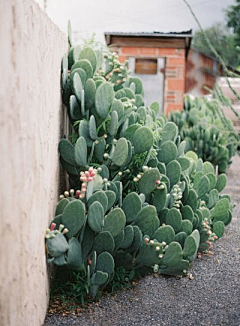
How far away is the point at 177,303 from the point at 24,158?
114cm

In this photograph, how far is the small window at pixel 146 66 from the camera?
750 cm

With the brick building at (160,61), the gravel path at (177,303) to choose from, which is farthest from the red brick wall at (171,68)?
the gravel path at (177,303)

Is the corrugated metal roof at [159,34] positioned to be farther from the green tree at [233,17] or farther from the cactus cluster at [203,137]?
the green tree at [233,17]

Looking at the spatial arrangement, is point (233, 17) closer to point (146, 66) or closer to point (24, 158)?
point (146, 66)

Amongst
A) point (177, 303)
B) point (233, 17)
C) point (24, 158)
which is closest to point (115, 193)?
point (177, 303)

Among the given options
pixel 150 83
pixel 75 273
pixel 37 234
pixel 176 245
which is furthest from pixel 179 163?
pixel 150 83

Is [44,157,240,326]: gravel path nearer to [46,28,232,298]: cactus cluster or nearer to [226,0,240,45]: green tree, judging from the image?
[46,28,232,298]: cactus cluster

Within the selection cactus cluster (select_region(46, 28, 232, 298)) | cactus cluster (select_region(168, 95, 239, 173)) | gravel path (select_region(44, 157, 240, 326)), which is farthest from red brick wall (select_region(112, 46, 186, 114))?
gravel path (select_region(44, 157, 240, 326))

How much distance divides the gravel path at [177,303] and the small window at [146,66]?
4802 millimetres

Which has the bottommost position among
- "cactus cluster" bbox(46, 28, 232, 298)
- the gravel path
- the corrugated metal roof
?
the gravel path

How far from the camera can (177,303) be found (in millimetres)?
2500

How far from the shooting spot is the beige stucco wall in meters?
1.69

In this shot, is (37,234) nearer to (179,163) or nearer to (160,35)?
(179,163)

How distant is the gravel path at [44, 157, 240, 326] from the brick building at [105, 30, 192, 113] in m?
4.71
